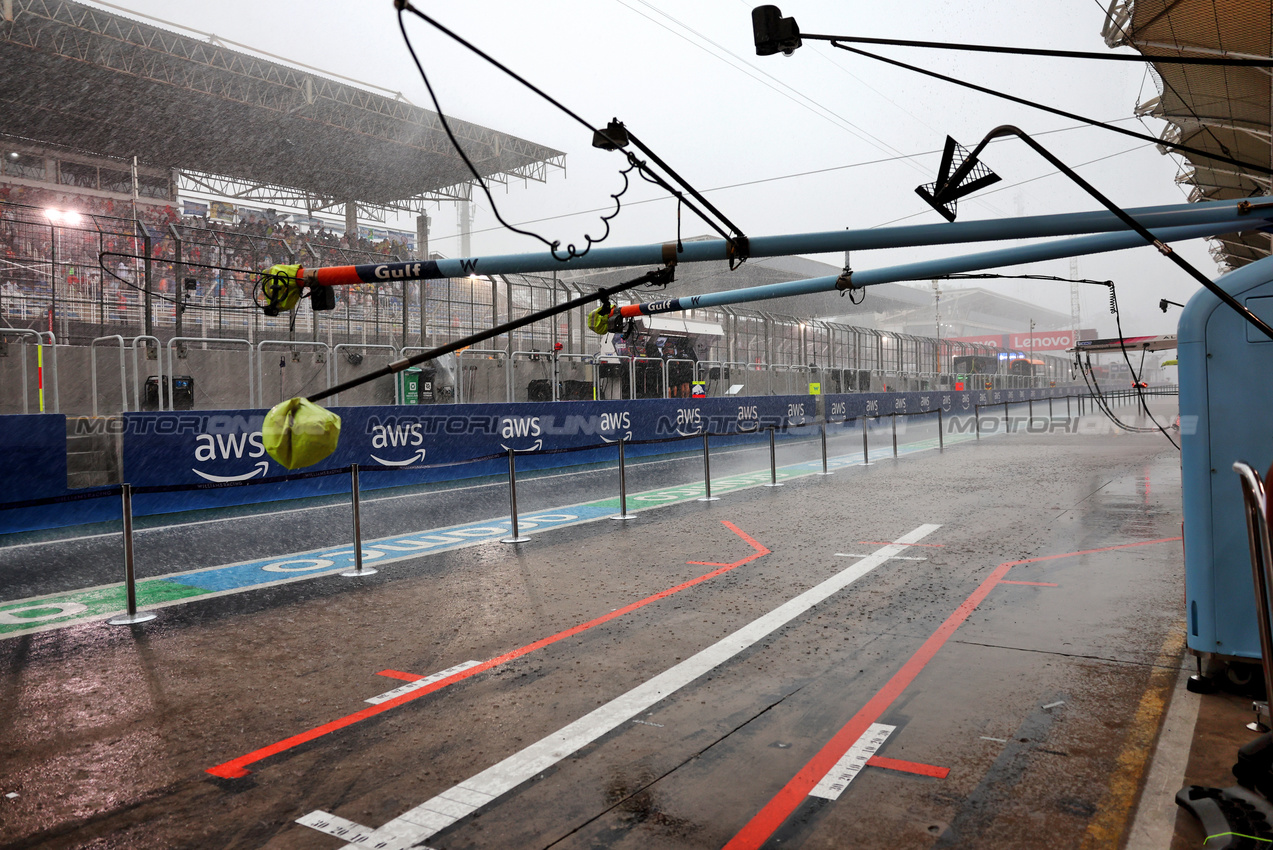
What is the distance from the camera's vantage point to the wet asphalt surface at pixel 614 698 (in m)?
3.21

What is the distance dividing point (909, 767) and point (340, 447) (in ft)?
39.8

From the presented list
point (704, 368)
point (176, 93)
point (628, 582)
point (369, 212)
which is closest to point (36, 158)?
point (176, 93)

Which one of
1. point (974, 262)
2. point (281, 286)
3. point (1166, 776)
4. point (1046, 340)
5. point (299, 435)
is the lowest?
point (1166, 776)

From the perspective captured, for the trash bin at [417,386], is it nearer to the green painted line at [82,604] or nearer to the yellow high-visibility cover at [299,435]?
the green painted line at [82,604]

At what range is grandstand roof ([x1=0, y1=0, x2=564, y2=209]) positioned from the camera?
2562cm

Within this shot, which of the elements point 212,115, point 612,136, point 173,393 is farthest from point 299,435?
point 212,115

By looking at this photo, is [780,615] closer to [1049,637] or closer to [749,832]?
[1049,637]

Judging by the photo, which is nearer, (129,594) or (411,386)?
(129,594)

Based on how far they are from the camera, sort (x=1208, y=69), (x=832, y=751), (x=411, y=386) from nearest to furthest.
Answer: (x=832, y=751) → (x=411, y=386) → (x=1208, y=69)

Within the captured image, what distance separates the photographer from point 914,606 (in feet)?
20.6

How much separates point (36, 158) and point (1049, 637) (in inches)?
1608

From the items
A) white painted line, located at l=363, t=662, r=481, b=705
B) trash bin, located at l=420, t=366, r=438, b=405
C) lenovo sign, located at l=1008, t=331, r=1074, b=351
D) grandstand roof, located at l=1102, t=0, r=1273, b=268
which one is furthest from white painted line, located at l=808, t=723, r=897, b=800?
lenovo sign, located at l=1008, t=331, r=1074, b=351

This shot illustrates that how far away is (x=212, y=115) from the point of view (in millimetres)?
30719

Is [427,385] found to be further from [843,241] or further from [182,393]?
[843,241]
